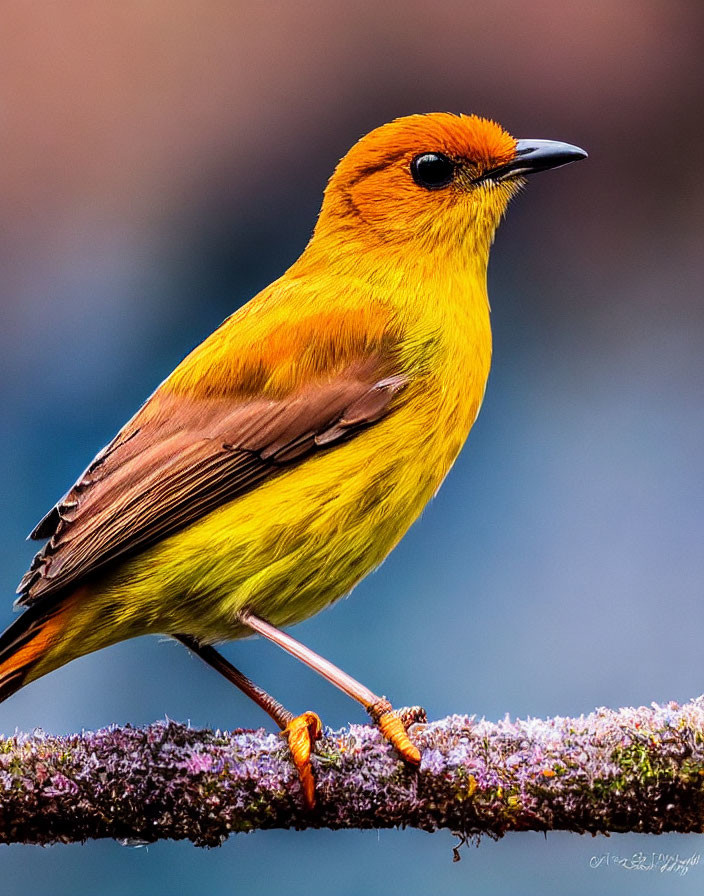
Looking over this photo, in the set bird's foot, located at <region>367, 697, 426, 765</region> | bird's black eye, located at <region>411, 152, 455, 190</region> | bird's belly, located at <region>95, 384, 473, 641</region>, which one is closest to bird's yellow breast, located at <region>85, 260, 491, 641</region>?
bird's belly, located at <region>95, 384, 473, 641</region>

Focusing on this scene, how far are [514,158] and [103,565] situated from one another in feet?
4.50

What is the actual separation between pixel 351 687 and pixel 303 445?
525 mm

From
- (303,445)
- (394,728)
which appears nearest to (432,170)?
(303,445)

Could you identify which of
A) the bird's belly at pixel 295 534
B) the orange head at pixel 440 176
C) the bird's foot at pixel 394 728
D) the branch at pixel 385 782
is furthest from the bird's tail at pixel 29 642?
the orange head at pixel 440 176

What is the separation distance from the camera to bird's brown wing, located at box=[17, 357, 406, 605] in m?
2.27

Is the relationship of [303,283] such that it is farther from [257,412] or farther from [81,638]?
[81,638]

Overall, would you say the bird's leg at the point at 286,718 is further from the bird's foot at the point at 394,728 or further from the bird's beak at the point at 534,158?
the bird's beak at the point at 534,158

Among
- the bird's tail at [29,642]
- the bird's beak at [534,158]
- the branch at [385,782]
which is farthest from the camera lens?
the bird's beak at [534,158]

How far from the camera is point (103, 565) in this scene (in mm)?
2268

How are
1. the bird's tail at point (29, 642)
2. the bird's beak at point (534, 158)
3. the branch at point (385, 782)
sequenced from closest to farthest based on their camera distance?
the branch at point (385, 782)
the bird's tail at point (29, 642)
the bird's beak at point (534, 158)

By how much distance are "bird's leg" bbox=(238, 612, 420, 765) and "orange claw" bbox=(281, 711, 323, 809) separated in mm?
117

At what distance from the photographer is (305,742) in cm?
200

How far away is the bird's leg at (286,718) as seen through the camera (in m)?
1.97

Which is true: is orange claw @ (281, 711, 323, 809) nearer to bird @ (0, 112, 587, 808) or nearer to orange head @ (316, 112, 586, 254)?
bird @ (0, 112, 587, 808)
